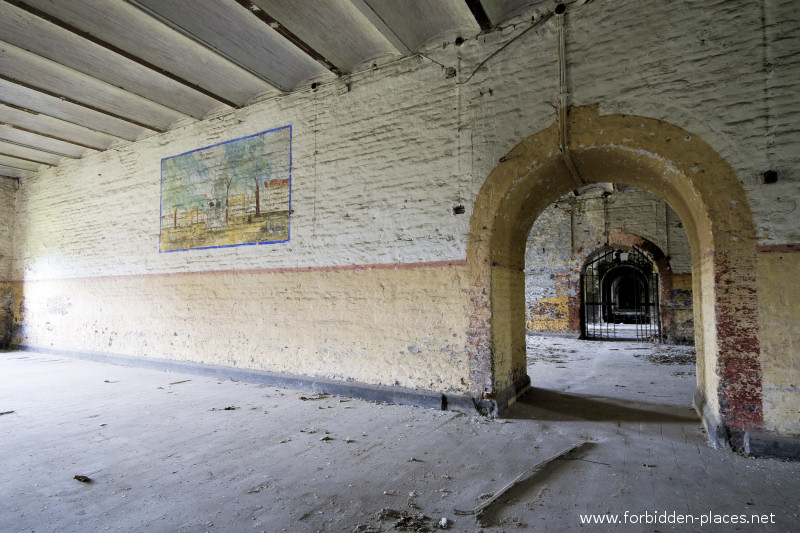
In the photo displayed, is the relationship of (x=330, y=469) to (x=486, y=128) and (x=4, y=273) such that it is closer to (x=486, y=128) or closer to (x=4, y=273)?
(x=486, y=128)

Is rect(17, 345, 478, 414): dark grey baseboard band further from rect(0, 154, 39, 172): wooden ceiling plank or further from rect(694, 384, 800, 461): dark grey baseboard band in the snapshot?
rect(0, 154, 39, 172): wooden ceiling plank

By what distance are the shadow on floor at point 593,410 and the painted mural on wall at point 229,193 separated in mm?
3769

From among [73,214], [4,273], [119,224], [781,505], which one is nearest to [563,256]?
[781,505]

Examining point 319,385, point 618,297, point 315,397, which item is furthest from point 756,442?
point 618,297

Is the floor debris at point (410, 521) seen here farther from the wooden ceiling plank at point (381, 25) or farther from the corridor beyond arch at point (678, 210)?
the wooden ceiling plank at point (381, 25)

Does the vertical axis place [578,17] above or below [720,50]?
above

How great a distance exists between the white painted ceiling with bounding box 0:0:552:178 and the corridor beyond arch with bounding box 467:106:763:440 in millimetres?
1616

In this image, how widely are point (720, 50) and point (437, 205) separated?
280 centimetres

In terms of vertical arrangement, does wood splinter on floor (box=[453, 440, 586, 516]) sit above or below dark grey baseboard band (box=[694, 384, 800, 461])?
below

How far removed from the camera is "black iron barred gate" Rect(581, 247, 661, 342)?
37.9 ft

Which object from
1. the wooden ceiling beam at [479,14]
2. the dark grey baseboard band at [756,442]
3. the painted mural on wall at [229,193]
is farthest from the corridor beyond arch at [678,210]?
the painted mural on wall at [229,193]

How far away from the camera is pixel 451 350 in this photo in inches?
177

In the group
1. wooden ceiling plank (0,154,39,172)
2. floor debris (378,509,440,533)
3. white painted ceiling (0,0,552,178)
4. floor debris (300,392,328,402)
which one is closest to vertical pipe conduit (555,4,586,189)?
white painted ceiling (0,0,552,178)

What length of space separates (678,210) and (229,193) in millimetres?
5961
